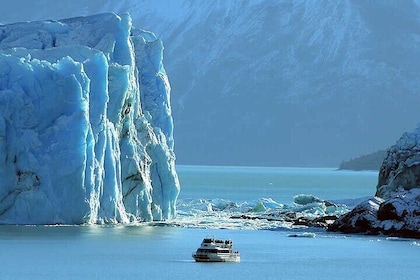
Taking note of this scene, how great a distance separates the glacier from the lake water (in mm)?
1231

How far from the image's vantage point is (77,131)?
57.2 meters

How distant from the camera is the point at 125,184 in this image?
207 feet

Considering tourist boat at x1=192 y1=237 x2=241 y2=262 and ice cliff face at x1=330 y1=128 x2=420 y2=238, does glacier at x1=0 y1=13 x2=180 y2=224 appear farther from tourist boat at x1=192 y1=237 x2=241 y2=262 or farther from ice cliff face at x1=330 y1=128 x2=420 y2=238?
ice cliff face at x1=330 y1=128 x2=420 y2=238

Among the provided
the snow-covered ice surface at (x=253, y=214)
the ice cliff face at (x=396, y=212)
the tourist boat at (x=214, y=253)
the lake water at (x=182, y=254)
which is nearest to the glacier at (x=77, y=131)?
the lake water at (x=182, y=254)

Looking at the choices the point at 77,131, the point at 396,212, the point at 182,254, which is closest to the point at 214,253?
the point at 182,254

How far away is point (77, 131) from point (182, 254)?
7763 millimetres

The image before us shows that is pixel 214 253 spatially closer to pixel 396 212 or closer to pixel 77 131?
pixel 77 131

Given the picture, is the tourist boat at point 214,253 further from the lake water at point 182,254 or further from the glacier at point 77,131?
the glacier at point 77,131

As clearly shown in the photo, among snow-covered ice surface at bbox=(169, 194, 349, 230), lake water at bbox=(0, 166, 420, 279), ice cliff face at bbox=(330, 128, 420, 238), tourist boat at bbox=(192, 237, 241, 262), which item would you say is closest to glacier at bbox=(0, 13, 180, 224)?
lake water at bbox=(0, 166, 420, 279)

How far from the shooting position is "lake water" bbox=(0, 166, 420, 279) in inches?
1826

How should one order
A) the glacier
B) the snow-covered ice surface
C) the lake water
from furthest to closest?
the snow-covered ice surface, the glacier, the lake water

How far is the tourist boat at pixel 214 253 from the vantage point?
50.9 meters

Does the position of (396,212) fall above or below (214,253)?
above

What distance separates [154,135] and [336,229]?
10.1 m
